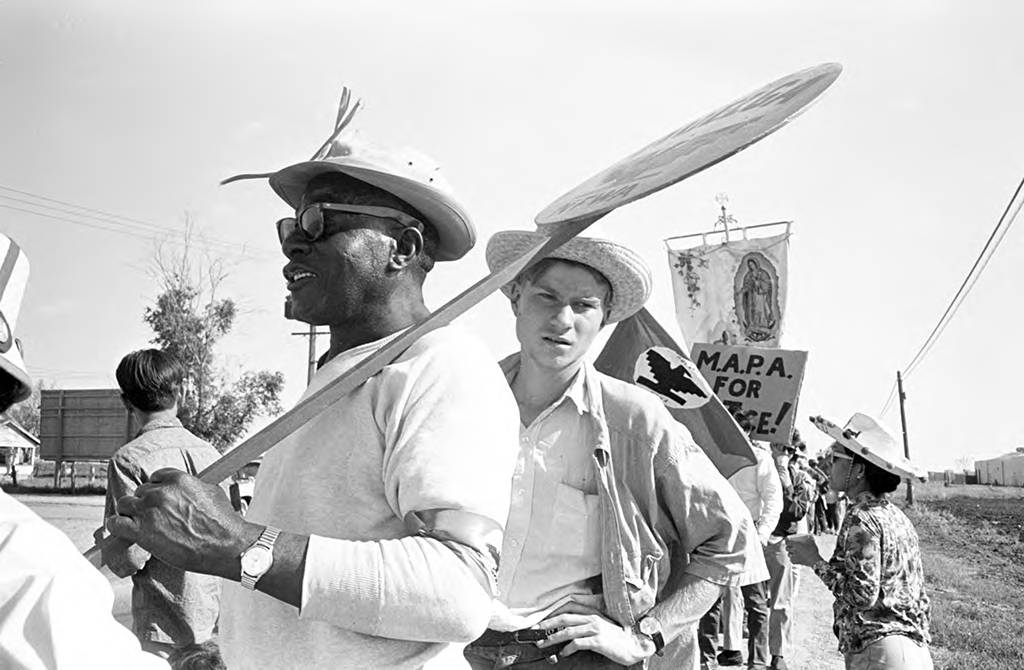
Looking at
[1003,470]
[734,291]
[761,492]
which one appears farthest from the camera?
[1003,470]

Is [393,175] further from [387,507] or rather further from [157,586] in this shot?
[157,586]

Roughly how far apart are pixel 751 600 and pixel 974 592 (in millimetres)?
7998

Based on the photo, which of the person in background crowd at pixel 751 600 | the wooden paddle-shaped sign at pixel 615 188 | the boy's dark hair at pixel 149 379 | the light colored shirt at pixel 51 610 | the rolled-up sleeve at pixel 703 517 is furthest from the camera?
the person in background crowd at pixel 751 600

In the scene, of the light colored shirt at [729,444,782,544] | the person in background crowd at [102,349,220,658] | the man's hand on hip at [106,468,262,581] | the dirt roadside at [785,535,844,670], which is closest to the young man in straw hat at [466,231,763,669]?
the man's hand on hip at [106,468,262,581]

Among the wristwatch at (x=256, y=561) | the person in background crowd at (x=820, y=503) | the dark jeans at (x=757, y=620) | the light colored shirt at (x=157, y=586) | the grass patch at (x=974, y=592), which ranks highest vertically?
the wristwatch at (x=256, y=561)

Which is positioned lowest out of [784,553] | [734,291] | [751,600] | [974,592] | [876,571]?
[974,592]

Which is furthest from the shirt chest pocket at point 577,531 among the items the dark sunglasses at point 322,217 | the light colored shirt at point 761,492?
the light colored shirt at point 761,492

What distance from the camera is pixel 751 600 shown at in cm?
903

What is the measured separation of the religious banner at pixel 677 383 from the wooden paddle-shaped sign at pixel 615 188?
291 cm

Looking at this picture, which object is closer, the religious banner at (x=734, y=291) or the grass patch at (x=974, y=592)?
the grass patch at (x=974, y=592)

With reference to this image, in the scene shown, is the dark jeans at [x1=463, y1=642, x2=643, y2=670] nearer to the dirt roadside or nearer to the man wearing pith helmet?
the man wearing pith helmet

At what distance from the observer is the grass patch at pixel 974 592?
10.1m

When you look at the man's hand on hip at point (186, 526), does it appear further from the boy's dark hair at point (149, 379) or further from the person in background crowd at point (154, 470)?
the boy's dark hair at point (149, 379)

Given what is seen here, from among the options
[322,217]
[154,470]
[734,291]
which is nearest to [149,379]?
[154,470]
